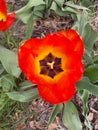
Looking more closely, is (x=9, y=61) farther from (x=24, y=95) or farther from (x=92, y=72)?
(x=92, y=72)

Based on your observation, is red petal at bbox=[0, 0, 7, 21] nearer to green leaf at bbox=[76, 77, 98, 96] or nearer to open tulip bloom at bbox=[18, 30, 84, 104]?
open tulip bloom at bbox=[18, 30, 84, 104]

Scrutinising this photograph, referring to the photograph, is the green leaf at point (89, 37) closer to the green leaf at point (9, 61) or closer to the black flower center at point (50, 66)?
the black flower center at point (50, 66)

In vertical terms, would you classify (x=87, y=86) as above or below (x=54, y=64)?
below

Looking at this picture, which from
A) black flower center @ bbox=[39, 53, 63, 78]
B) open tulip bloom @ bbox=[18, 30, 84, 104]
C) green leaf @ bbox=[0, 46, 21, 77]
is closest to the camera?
open tulip bloom @ bbox=[18, 30, 84, 104]

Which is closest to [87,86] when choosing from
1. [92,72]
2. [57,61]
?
[92,72]

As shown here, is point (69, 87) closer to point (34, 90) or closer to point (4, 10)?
point (34, 90)

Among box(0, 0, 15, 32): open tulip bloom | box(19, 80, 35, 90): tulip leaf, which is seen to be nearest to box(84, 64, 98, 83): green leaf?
box(19, 80, 35, 90): tulip leaf
